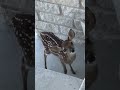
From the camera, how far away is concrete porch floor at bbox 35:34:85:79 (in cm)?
149

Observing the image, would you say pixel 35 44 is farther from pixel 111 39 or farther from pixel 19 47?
pixel 111 39

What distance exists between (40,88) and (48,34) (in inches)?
11.9

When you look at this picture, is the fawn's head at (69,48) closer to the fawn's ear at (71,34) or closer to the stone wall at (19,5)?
the fawn's ear at (71,34)

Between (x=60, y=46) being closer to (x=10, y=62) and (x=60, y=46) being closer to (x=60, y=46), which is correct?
(x=60, y=46)

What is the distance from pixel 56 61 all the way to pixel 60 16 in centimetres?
24

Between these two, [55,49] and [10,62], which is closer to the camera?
[55,49]

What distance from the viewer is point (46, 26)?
4.91ft

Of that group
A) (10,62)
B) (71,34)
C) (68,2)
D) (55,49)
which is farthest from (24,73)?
(68,2)

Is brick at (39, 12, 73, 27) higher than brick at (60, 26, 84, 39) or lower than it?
higher

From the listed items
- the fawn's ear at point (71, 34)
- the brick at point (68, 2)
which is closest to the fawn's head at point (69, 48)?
the fawn's ear at point (71, 34)

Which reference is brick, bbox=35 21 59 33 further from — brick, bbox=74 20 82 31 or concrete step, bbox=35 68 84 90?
concrete step, bbox=35 68 84 90

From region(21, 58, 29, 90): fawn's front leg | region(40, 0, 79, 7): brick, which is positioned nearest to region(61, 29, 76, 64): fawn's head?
region(40, 0, 79, 7): brick

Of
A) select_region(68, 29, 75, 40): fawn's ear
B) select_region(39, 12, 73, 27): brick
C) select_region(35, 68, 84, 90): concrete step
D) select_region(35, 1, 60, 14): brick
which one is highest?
select_region(35, 1, 60, 14): brick

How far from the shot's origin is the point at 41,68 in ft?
5.16
